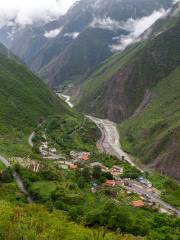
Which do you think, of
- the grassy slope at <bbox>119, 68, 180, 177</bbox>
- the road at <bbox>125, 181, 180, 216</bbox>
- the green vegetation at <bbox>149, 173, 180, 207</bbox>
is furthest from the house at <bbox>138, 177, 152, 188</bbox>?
the grassy slope at <bbox>119, 68, 180, 177</bbox>

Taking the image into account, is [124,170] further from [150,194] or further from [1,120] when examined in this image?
[1,120]

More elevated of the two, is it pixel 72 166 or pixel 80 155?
pixel 80 155

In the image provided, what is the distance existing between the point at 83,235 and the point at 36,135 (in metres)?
126

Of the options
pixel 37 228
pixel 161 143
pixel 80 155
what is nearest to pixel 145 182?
pixel 80 155

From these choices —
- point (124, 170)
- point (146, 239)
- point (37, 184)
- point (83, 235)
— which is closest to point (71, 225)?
point (83, 235)

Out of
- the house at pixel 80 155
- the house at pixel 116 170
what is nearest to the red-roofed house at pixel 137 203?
the house at pixel 116 170

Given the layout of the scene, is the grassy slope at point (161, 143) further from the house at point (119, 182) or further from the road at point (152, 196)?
the house at point (119, 182)

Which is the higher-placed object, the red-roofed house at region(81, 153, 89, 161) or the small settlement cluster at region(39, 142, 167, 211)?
the red-roofed house at region(81, 153, 89, 161)

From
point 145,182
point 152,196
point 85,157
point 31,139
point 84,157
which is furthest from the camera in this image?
point 31,139

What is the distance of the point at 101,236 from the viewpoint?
61688 mm

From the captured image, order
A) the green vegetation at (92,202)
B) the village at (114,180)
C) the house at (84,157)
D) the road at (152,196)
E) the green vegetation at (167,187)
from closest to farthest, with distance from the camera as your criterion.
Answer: the green vegetation at (92,202)
the road at (152,196)
the village at (114,180)
the green vegetation at (167,187)
the house at (84,157)

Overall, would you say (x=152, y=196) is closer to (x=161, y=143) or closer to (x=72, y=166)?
(x=72, y=166)

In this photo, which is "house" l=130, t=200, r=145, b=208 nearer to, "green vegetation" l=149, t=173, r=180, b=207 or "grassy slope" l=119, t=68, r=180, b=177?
"green vegetation" l=149, t=173, r=180, b=207

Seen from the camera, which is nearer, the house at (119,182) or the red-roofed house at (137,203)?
the red-roofed house at (137,203)
